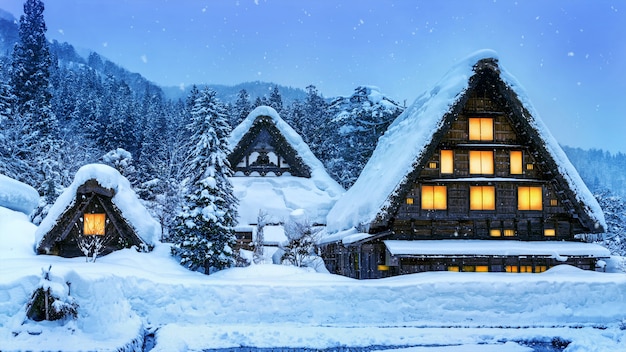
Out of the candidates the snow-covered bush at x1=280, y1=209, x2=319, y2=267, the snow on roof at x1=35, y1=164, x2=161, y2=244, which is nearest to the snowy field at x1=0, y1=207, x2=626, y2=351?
the snow on roof at x1=35, y1=164, x2=161, y2=244

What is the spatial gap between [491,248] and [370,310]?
5.95m

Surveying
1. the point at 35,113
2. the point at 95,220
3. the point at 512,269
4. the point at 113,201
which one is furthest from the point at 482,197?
the point at 35,113

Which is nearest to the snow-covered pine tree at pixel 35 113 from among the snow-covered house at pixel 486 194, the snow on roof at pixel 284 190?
the snow on roof at pixel 284 190

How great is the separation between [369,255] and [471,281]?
220 inches

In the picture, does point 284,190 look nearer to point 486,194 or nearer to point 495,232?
point 486,194

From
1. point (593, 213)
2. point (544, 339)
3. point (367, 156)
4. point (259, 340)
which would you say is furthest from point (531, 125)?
point (367, 156)

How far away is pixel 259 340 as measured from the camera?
53.5ft

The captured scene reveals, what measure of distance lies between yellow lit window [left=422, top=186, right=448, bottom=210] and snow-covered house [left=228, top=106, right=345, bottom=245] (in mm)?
11197

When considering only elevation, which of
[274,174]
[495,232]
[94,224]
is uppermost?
[274,174]

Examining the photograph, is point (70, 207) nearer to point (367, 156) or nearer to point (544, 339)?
point (544, 339)

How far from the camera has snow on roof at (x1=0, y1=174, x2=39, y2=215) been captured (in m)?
29.0

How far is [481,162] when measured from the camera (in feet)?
74.1

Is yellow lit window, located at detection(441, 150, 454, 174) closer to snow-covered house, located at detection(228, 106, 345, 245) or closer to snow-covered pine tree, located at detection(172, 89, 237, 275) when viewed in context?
snow-covered pine tree, located at detection(172, 89, 237, 275)

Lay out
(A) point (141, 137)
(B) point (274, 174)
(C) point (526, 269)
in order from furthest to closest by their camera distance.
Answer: (A) point (141, 137), (B) point (274, 174), (C) point (526, 269)
